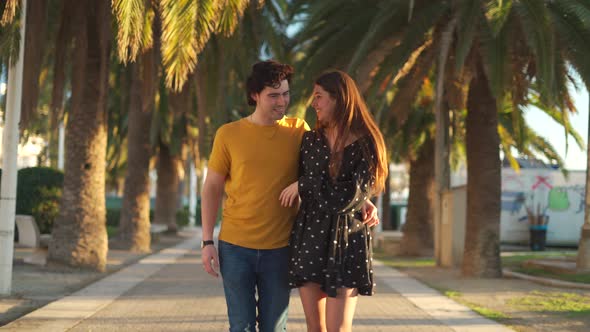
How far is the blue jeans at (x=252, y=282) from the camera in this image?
4.17 m

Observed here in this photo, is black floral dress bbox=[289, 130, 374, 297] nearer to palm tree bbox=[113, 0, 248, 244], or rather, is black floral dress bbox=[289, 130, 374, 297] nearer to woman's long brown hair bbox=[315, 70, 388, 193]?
woman's long brown hair bbox=[315, 70, 388, 193]

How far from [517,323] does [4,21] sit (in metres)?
7.27

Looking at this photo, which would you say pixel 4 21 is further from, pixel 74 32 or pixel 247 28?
pixel 247 28

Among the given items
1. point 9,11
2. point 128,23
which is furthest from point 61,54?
point 128,23

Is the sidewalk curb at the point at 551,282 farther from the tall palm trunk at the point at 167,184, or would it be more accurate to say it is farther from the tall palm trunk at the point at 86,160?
the tall palm trunk at the point at 167,184

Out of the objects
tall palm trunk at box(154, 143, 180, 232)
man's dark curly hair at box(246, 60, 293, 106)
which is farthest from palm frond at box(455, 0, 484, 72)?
tall palm trunk at box(154, 143, 180, 232)

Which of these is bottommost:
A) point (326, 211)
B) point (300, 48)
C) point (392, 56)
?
point (326, 211)

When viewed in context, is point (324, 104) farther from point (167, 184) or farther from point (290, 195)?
point (167, 184)

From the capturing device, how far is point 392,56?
13.6 m

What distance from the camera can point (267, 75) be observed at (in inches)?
166

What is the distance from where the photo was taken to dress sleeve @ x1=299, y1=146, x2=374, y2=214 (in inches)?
159

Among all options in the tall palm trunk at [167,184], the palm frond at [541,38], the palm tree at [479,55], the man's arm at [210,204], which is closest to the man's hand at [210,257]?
the man's arm at [210,204]

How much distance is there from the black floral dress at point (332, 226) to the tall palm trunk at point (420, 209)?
1822 centimetres

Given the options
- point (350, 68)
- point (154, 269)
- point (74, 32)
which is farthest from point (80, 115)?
point (350, 68)
